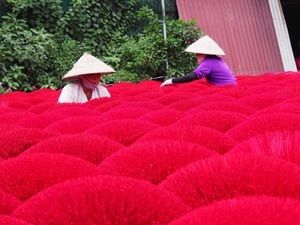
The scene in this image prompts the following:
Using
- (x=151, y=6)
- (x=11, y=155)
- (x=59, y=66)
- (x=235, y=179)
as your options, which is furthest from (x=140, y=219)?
(x=151, y=6)

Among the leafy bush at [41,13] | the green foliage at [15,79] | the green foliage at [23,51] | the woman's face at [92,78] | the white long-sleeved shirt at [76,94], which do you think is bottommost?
the white long-sleeved shirt at [76,94]

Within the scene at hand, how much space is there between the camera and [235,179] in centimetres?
90

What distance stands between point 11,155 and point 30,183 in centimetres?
46

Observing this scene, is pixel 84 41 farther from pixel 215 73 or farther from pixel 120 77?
pixel 215 73

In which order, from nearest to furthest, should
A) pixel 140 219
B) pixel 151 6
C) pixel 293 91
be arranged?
pixel 140 219 < pixel 293 91 < pixel 151 6

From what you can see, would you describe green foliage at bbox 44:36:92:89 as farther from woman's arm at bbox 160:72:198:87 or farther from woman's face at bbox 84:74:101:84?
woman's face at bbox 84:74:101:84

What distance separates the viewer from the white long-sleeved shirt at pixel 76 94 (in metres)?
3.32

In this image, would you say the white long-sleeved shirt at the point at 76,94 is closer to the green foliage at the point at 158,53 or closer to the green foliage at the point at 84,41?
the green foliage at the point at 84,41

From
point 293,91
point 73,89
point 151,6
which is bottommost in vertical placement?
point 293,91

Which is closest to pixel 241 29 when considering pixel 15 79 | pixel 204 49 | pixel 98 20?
pixel 98 20

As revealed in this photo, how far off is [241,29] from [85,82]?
500 cm

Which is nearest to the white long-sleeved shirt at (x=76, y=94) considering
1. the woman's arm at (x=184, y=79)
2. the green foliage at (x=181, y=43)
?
the woman's arm at (x=184, y=79)

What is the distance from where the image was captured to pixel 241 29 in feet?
26.6

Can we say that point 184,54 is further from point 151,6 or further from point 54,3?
point 54,3
